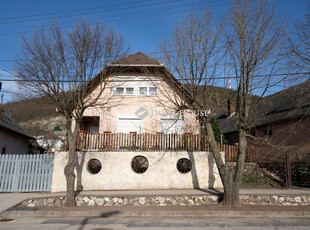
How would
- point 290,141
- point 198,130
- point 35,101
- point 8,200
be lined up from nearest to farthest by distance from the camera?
1. point 8,200
2. point 35,101
3. point 198,130
4. point 290,141

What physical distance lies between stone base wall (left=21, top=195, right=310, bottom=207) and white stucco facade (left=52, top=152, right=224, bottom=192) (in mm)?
1788

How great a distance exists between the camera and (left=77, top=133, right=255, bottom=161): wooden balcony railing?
1284 centimetres

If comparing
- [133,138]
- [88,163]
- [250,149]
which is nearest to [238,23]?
[133,138]

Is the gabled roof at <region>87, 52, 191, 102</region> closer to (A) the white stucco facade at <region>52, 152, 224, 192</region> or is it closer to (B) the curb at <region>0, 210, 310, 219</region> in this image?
(A) the white stucco facade at <region>52, 152, 224, 192</region>

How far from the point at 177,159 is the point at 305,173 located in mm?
7588

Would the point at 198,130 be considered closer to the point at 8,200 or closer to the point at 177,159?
the point at 177,159

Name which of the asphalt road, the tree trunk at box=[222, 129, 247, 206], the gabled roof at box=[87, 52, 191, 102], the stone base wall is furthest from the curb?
the gabled roof at box=[87, 52, 191, 102]

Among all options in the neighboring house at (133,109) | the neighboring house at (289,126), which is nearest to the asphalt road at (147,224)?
the neighboring house at (289,126)

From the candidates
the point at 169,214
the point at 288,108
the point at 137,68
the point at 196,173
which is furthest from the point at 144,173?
the point at 288,108

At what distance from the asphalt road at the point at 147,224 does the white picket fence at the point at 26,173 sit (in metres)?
3.89

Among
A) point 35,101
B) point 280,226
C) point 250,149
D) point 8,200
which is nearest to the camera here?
point 280,226

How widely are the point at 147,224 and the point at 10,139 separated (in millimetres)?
17398

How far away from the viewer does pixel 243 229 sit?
6.50 metres

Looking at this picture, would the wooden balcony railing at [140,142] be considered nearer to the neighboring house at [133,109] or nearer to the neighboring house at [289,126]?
the neighboring house at [133,109]
